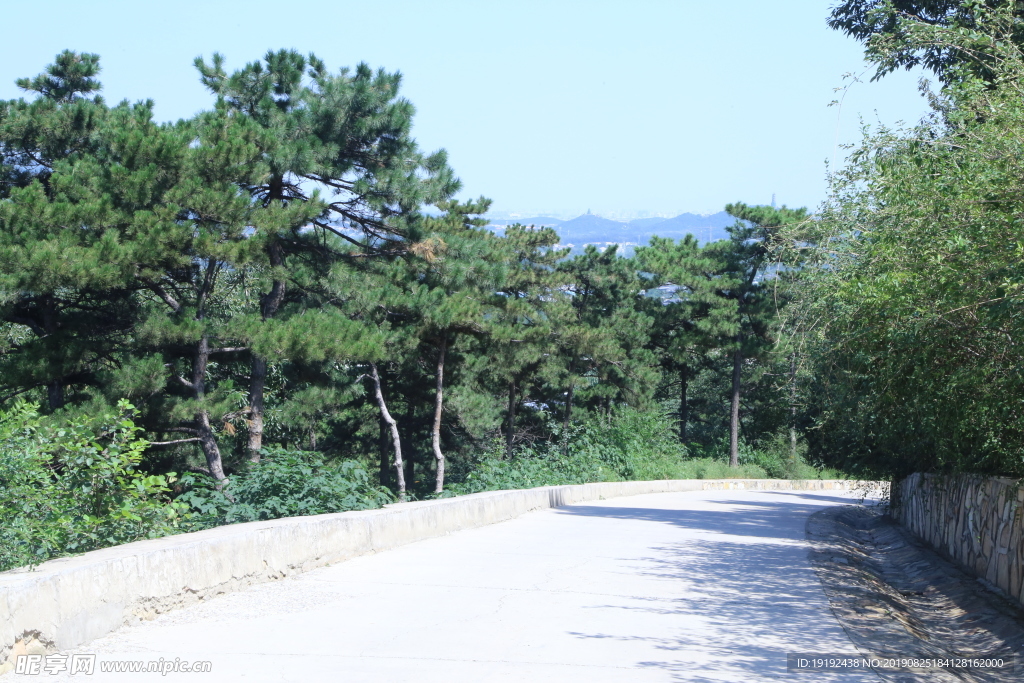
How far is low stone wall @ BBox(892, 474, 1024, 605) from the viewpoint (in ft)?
31.7

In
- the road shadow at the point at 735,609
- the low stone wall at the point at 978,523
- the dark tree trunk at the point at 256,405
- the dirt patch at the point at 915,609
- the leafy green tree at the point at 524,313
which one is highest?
the leafy green tree at the point at 524,313

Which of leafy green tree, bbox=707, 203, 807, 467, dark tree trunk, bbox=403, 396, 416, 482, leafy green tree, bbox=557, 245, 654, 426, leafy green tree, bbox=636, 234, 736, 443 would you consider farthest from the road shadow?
leafy green tree, bbox=707, 203, 807, 467

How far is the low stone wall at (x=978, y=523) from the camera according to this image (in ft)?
31.7

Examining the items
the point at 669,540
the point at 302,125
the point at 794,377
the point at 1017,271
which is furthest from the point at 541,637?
the point at 302,125

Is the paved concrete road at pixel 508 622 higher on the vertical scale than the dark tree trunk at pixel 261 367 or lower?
lower

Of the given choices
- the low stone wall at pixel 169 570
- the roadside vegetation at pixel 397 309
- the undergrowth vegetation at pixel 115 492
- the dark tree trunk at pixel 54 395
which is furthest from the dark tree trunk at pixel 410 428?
the low stone wall at pixel 169 570

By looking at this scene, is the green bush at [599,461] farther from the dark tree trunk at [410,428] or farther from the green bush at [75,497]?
the green bush at [75,497]

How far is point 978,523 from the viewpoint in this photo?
37.8ft

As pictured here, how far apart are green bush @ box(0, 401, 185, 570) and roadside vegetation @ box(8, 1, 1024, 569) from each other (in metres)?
0.03

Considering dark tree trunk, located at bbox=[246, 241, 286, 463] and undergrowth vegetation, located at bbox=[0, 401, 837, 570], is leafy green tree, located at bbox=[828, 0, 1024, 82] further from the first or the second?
dark tree trunk, located at bbox=[246, 241, 286, 463]

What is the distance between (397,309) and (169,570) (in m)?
23.5

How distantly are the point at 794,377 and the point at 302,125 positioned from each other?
15.5 meters

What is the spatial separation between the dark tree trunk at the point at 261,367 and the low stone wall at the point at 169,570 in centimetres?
1324

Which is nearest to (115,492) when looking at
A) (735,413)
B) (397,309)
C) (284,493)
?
(284,493)
